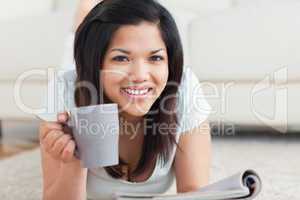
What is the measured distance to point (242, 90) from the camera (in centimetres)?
179

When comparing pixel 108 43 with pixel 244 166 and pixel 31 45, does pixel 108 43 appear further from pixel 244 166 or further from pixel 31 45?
pixel 31 45

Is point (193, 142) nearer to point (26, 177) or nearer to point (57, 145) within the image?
point (57, 145)

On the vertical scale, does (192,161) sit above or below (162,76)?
below

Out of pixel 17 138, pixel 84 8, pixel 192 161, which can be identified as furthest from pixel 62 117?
pixel 17 138

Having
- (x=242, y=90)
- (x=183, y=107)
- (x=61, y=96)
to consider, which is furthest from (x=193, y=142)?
(x=242, y=90)

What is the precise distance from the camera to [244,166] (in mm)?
1549

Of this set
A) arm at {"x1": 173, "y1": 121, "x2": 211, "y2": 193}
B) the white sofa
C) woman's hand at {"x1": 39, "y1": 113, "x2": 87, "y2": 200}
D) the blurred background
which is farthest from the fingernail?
the white sofa

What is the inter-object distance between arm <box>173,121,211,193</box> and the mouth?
18 centimetres

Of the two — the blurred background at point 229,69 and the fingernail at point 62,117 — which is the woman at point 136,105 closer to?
the fingernail at point 62,117

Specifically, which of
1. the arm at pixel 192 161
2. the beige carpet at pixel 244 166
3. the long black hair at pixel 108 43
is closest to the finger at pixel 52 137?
the long black hair at pixel 108 43

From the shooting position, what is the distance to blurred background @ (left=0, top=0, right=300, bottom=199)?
1731 millimetres

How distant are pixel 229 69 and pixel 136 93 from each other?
97 centimetres

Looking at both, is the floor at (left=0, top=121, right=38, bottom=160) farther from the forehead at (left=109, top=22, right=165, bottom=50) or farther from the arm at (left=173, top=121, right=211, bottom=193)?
the forehead at (left=109, top=22, right=165, bottom=50)

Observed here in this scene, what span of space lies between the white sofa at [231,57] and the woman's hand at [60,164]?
2.87 feet
